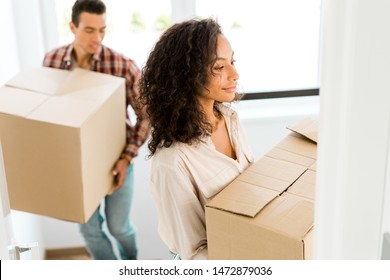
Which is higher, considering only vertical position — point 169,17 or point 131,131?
point 169,17

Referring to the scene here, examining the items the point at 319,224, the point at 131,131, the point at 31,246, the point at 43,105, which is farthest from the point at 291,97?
the point at 319,224

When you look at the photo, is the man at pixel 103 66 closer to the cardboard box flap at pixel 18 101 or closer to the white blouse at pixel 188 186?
the cardboard box flap at pixel 18 101

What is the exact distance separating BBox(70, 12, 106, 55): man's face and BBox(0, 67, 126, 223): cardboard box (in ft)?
0.59

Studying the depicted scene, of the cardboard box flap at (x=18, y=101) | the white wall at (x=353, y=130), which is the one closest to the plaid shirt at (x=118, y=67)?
the cardboard box flap at (x=18, y=101)

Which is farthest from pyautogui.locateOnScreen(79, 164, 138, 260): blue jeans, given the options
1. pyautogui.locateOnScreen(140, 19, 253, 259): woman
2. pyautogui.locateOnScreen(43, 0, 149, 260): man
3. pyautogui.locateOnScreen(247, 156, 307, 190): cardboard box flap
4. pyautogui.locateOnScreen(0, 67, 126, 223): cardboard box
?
pyautogui.locateOnScreen(247, 156, 307, 190): cardboard box flap

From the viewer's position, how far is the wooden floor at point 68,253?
269 cm

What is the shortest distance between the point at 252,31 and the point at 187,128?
4.54ft

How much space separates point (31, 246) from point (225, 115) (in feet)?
2.46

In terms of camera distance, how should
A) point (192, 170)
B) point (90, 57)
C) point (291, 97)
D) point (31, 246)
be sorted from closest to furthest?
point (31, 246), point (192, 170), point (90, 57), point (291, 97)

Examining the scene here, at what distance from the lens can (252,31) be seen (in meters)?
2.59

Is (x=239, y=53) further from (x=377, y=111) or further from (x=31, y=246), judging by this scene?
(x=377, y=111)

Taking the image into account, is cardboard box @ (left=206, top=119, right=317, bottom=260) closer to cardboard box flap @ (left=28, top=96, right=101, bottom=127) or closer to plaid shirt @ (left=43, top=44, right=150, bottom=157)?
cardboard box flap @ (left=28, top=96, right=101, bottom=127)

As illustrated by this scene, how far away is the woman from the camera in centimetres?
128

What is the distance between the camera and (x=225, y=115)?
1525mm
